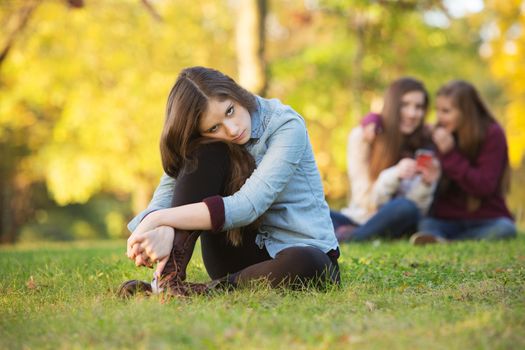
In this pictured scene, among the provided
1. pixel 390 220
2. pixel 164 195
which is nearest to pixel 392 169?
pixel 390 220

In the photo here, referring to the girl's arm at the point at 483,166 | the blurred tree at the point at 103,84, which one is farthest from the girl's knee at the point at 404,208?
the blurred tree at the point at 103,84

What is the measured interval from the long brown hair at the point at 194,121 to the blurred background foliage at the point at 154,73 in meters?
8.32

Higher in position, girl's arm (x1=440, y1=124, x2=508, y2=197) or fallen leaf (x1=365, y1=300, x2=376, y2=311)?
girl's arm (x1=440, y1=124, x2=508, y2=197)

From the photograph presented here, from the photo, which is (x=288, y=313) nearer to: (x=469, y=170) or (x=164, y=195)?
(x=164, y=195)

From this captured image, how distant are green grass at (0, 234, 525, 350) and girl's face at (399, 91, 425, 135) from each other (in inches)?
95.8

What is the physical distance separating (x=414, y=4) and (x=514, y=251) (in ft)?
24.1

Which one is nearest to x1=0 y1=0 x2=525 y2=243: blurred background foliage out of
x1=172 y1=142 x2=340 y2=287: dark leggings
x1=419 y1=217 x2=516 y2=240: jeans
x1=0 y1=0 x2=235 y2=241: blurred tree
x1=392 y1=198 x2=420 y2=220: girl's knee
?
x1=0 y1=0 x2=235 y2=241: blurred tree

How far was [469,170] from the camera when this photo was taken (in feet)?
21.6

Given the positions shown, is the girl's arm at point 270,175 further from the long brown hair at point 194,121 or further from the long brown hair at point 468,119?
the long brown hair at point 468,119

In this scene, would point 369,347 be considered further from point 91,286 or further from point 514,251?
point 514,251

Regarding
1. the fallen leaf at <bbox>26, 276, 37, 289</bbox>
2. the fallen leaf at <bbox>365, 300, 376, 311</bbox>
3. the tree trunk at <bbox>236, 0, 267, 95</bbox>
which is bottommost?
the fallen leaf at <bbox>26, 276, 37, 289</bbox>

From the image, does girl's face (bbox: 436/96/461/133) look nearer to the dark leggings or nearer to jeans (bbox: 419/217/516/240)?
jeans (bbox: 419/217/516/240)

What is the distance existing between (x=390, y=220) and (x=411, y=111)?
1.02 meters

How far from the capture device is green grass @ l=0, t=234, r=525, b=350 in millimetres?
2350
